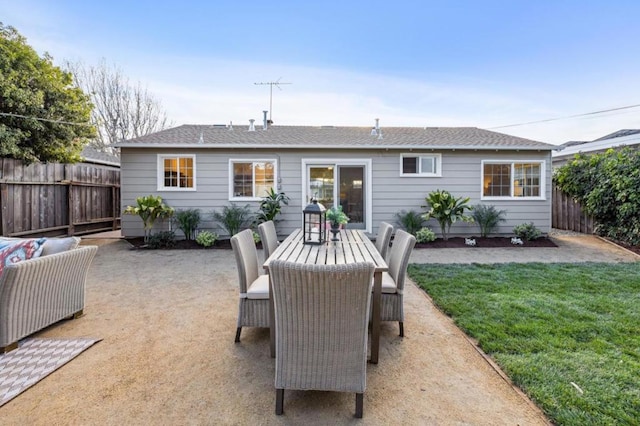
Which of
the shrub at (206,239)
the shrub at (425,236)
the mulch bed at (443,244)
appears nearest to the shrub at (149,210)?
the mulch bed at (443,244)

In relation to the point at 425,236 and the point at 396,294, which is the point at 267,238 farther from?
the point at 425,236

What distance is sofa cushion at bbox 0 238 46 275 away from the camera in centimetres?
288

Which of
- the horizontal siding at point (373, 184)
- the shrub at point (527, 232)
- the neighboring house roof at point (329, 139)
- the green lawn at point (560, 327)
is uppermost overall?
the neighboring house roof at point (329, 139)

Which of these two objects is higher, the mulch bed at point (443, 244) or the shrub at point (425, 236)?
the shrub at point (425, 236)

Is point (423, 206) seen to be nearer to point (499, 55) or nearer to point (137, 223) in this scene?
point (499, 55)

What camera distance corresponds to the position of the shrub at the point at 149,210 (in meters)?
7.20

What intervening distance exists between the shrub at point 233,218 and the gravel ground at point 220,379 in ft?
12.7

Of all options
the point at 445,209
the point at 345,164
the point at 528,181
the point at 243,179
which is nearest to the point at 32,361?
the point at 243,179

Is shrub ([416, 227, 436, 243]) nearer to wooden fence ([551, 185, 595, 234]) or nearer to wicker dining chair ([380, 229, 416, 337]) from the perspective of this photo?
wooden fence ([551, 185, 595, 234])

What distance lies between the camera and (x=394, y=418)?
70.2 inches

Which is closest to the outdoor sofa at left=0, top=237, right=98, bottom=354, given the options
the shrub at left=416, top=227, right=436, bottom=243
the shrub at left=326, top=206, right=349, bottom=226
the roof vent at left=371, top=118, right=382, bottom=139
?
the shrub at left=326, top=206, right=349, bottom=226

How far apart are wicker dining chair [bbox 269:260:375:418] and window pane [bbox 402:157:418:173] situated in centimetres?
695

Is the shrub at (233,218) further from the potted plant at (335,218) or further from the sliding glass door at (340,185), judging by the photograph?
the potted plant at (335,218)

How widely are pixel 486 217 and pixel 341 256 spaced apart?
21.7 ft
